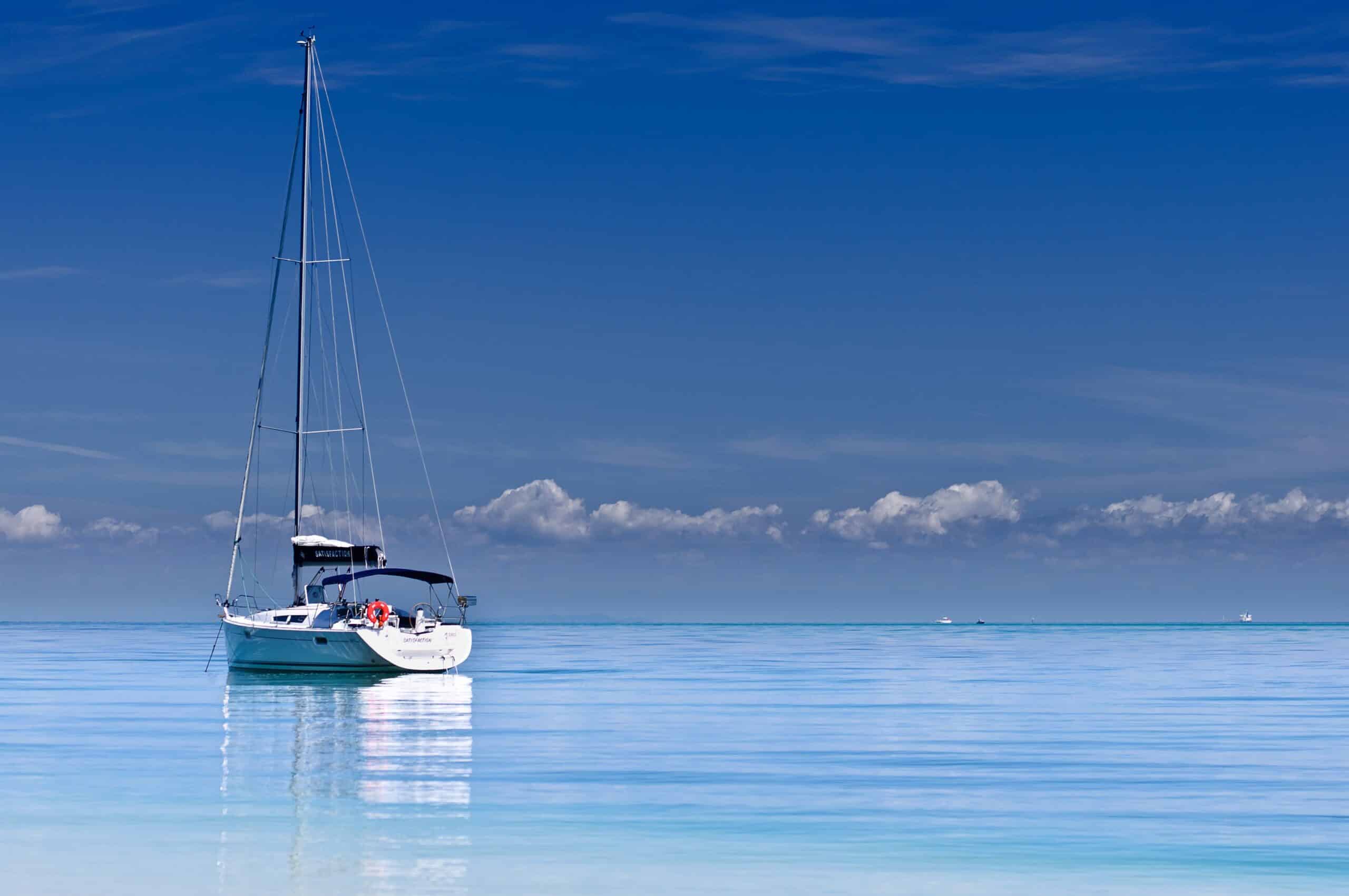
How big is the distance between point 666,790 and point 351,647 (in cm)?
3555

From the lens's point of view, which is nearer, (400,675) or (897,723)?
(897,723)

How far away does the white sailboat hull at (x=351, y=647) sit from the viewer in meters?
66.5

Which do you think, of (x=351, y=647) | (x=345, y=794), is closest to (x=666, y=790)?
(x=345, y=794)

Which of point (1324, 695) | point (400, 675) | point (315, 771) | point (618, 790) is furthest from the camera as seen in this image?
point (400, 675)

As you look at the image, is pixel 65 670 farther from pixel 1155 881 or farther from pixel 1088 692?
pixel 1155 881

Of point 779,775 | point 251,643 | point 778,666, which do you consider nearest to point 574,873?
point 779,775

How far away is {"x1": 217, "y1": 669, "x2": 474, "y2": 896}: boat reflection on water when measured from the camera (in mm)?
23578

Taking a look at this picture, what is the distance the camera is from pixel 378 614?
67438 millimetres

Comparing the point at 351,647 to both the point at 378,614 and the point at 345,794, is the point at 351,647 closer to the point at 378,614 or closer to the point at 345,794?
the point at 378,614

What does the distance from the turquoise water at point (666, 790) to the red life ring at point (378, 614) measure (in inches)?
109

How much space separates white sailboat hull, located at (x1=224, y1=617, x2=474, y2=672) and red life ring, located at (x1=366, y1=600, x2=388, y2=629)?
1.44ft

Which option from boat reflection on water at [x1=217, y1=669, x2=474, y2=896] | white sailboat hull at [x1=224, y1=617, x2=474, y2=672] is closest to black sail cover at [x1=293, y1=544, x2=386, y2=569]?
white sailboat hull at [x1=224, y1=617, x2=474, y2=672]

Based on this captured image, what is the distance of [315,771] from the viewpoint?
118 feet

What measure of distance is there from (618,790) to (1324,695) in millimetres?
44526
